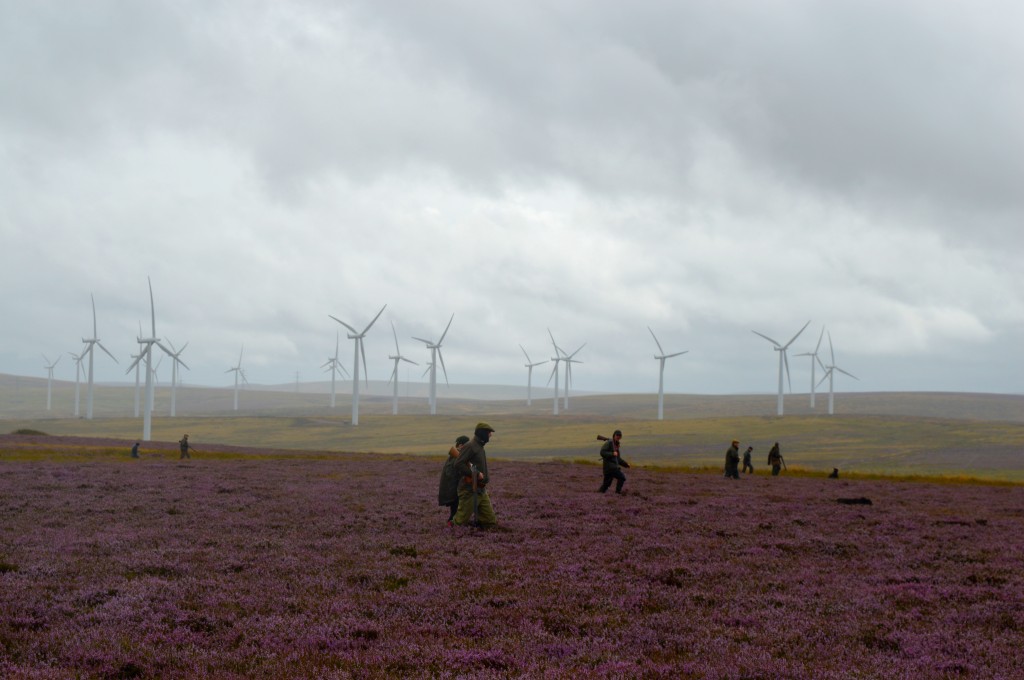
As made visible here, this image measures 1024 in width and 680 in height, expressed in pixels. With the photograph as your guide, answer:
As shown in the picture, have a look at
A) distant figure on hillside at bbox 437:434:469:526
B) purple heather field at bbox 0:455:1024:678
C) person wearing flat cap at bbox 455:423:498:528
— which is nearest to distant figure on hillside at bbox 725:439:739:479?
purple heather field at bbox 0:455:1024:678

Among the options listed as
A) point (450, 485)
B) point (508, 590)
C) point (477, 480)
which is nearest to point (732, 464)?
point (450, 485)

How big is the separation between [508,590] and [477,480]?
8123mm

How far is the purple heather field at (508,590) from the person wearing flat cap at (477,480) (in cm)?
53

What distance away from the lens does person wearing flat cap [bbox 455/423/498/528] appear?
79.8 ft

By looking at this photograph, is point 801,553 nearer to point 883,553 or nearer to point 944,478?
point 883,553

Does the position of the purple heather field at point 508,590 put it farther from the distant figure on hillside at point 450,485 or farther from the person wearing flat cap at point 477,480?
the distant figure on hillside at point 450,485

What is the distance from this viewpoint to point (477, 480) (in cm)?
2452

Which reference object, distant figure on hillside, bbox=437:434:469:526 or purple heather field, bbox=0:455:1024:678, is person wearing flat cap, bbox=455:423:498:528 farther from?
purple heather field, bbox=0:455:1024:678

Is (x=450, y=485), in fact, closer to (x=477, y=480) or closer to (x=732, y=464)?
(x=477, y=480)

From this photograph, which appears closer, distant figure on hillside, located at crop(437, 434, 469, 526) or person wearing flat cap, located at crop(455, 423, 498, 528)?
person wearing flat cap, located at crop(455, 423, 498, 528)

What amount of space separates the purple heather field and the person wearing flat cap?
532 millimetres

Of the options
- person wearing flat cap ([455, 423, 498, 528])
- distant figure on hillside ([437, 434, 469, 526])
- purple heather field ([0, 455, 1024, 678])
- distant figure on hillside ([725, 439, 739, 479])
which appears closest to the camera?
purple heather field ([0, 455, 1024, 678])

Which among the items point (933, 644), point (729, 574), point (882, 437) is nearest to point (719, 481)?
point (729, 574)

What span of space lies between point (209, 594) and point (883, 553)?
1652cm
